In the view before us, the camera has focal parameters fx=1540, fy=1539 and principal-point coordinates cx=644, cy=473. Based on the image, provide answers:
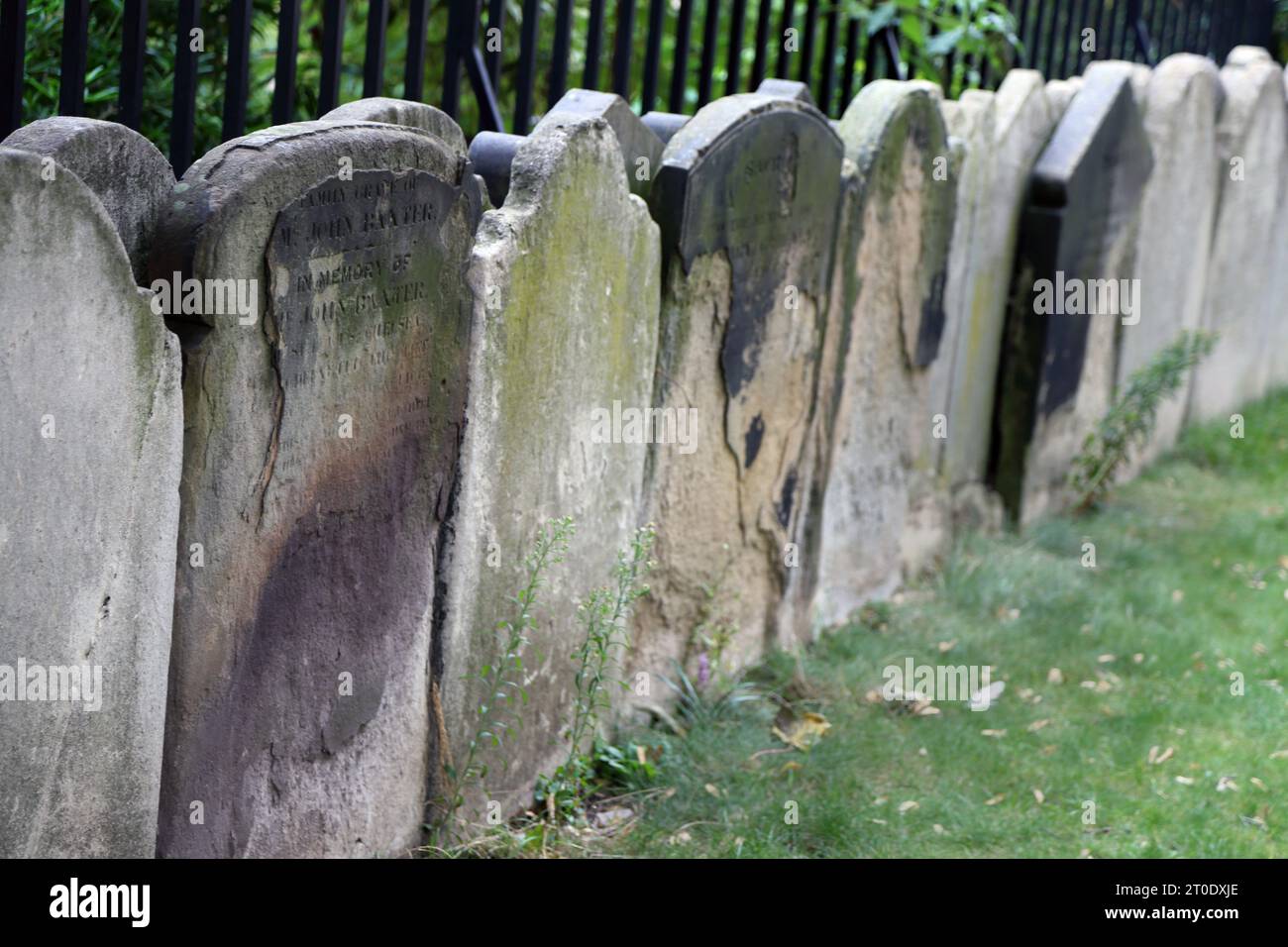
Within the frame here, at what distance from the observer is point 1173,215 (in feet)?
22.1

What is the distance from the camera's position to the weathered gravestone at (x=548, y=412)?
3.17m

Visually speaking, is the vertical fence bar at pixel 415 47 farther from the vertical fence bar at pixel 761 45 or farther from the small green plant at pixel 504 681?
the vertical fence bar at pixel 761 45

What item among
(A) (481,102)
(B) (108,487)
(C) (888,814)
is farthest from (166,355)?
(C) (888,814)

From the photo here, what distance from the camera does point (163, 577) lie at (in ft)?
8.05

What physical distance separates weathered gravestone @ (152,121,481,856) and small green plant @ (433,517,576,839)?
8cm

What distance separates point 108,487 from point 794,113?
92.3 inches

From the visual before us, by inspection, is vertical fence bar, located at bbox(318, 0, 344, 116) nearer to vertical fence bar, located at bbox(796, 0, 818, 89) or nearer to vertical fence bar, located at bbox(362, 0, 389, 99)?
vertical fence bar, located at bbox(362, 0, 389, 99)

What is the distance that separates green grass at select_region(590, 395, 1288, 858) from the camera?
3.64 metres

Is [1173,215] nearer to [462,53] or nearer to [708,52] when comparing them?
[708,52]

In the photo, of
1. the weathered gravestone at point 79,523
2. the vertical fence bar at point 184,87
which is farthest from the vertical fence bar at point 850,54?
the weathered gravestone at point 79,523

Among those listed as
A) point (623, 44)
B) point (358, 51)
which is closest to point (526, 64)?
point (623, 44)

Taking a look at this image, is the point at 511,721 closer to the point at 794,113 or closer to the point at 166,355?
the point at 166,355

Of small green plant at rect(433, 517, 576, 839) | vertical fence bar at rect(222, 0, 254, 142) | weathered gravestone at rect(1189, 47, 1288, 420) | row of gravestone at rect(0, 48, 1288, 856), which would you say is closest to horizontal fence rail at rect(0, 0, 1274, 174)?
vertical fence bar at rect(222, 0, 254, 142)

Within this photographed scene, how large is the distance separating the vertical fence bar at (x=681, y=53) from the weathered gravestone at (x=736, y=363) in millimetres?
617
